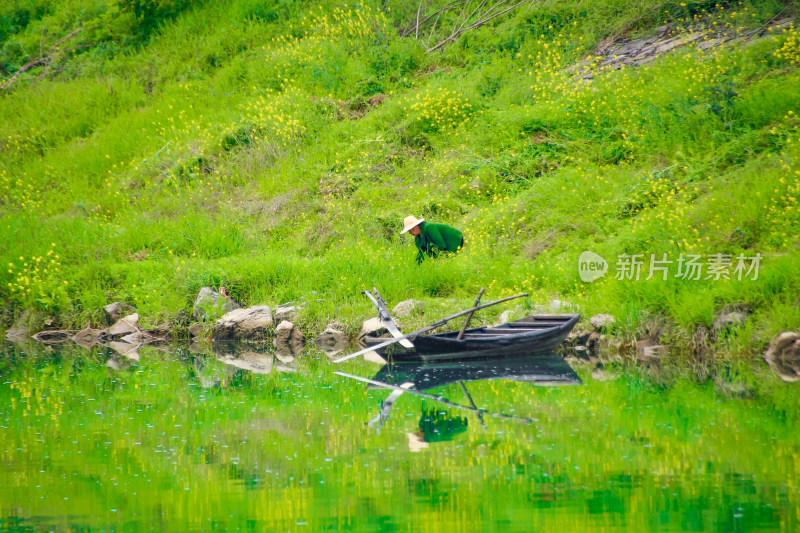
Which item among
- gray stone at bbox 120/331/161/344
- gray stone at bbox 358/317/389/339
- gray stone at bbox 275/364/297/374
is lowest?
gray stone at bbox 275/364/297/374

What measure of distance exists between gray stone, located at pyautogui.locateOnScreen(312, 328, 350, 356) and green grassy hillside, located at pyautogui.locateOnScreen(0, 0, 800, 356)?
0.34m

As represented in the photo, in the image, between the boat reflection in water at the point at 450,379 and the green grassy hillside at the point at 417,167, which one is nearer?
the boat reflection in water at the point at 450,379

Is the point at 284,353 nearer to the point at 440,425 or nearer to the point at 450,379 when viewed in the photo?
the point at 450,379

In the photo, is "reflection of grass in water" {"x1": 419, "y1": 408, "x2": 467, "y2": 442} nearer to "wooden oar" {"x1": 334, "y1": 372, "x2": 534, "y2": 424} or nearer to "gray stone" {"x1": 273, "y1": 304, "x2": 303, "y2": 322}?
"wooden oar" {"x1": 334, "y1": 372, "x2": 534, "y2": 424}

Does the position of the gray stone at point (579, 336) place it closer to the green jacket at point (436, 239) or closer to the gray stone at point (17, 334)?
the green jacket at point (436, 239)

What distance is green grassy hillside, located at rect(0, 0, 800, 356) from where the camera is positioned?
440 inches

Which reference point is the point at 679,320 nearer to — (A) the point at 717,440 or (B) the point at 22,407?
(A) the point at 717,440

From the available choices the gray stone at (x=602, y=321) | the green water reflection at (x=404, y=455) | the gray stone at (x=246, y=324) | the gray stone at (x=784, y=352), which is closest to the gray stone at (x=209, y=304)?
the gray stone at (x=246, y=324)

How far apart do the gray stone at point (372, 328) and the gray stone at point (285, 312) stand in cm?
147

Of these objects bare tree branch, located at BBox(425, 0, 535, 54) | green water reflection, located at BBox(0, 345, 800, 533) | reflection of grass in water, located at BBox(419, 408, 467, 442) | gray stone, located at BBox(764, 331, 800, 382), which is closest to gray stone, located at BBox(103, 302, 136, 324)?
green water reflection, located at BBox(0, 345, 800, 533)

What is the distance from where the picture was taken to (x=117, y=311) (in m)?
14.3

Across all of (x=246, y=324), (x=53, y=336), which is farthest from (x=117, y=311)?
(x=246, y=324)

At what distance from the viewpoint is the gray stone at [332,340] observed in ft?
40.2

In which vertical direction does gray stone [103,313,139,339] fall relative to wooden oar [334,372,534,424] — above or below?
above
